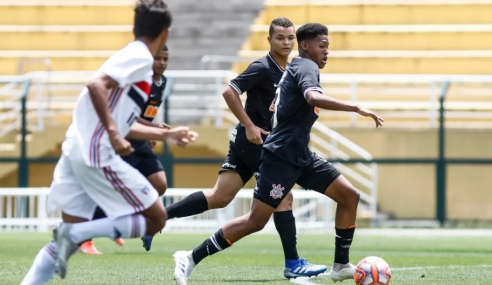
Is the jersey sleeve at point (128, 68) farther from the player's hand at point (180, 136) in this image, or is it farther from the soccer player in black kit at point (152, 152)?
the soccer player in black kit at point (152, 152)

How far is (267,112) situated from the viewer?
9750mm

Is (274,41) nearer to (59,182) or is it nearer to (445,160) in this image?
(59,182)

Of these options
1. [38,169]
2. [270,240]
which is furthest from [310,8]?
[270,240]

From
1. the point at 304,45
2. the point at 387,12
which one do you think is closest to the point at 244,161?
the point at 304,45

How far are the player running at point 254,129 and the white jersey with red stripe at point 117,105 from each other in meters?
2.78

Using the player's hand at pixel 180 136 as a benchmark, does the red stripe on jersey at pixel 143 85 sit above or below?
above

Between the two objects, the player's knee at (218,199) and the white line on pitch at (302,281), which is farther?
the player's knee at (218,199)

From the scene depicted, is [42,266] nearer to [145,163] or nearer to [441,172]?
[145,163]

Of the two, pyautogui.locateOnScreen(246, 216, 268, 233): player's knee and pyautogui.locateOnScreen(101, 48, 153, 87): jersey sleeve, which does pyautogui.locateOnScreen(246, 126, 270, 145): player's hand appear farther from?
pyautogui.locateOnScreen(101, 48, 153, 87): jersey sleeve

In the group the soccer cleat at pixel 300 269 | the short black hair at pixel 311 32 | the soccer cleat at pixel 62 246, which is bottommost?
the soccer cleat at pixel 300 269

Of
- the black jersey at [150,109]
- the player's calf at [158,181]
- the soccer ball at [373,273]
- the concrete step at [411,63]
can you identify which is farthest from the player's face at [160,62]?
the concrete step at [411,63]

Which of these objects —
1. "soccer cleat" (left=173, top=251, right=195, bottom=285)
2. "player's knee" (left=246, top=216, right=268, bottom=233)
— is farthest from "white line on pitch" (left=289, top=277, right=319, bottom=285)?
"soccer cleat" (left=173, top=251, right=195, bottom=285)

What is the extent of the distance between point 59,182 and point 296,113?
2.46m

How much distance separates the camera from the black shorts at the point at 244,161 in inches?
379
